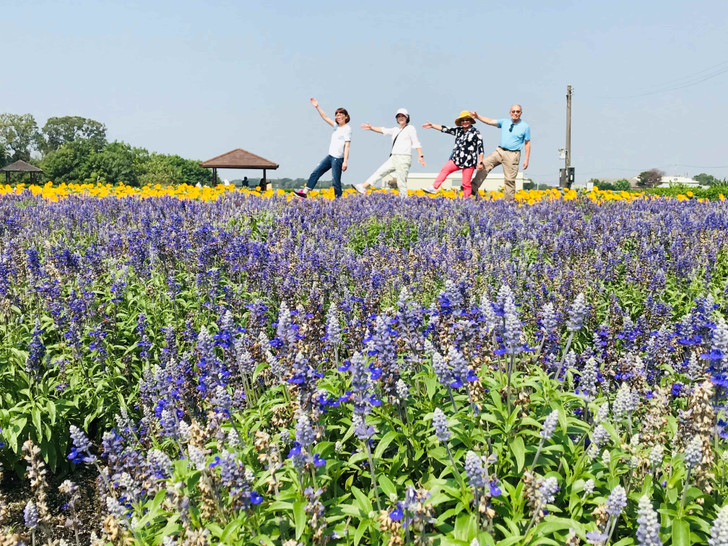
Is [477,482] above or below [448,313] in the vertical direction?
below

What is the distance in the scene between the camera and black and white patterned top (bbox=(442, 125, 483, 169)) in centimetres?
1484

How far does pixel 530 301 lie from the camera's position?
599 centimetres

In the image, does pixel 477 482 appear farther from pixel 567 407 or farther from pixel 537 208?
pixel 537 208

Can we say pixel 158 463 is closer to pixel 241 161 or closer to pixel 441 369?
pixel 441 369

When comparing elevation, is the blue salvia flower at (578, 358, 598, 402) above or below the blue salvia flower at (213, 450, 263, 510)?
above

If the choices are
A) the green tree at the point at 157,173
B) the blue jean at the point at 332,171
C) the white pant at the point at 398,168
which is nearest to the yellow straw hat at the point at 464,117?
the white pant at the point at 398,168

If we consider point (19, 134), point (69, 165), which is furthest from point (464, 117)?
point (19, 134)

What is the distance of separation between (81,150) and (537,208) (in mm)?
103799

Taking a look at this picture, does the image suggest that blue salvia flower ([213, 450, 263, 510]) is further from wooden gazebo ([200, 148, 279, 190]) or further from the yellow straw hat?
wooden gazebo ([200, 148, 279, 190])

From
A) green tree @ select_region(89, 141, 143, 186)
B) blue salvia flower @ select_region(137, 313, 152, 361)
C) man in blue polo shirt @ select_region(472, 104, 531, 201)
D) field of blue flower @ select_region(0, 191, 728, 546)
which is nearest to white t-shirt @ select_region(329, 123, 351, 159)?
man in blue polo shirt @ select_region(472, 104, 531, 201)

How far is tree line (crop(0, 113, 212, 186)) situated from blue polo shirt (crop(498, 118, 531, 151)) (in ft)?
224

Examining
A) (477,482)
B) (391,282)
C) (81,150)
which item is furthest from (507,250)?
(81,150)

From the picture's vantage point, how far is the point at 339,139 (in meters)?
14.7

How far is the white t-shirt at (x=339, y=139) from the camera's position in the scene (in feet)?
47.8
